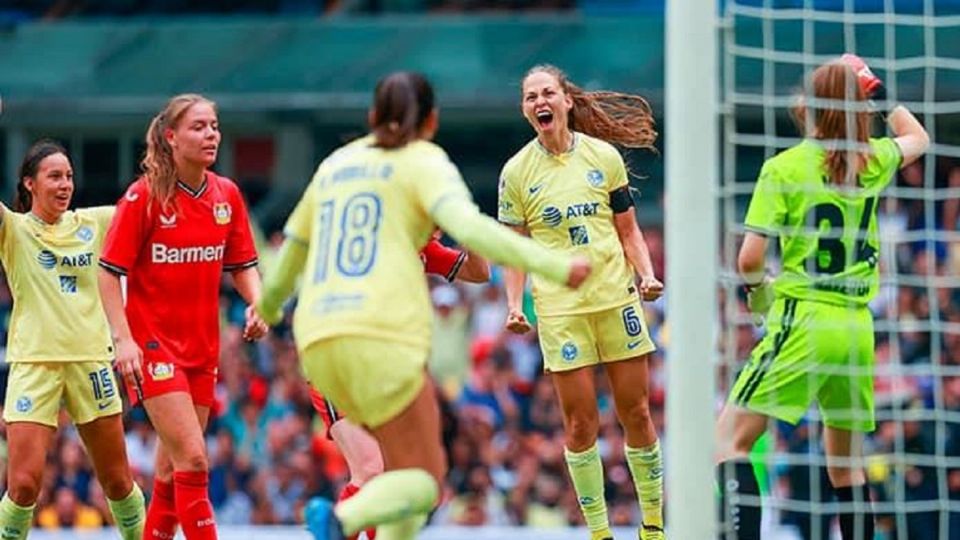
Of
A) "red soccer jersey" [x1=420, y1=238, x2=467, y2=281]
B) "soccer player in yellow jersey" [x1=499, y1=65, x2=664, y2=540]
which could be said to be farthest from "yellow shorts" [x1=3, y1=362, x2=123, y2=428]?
"soccer player in yellow jersey" [x1=499, y1=65, x2=664, y2=540]

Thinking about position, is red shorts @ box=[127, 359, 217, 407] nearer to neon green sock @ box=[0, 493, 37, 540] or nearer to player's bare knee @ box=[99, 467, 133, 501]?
player's bare knee @ box=[99, 467, 133, 501]

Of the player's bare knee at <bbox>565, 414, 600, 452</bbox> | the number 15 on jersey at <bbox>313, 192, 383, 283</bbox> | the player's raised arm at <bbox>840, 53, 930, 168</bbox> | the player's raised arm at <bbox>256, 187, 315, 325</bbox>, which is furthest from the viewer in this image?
the player's bare knee at <bbox>565, 414, 600, 452</bbox>

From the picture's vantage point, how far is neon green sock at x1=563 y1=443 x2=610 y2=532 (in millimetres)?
11516

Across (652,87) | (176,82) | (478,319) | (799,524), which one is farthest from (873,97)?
(176,82)

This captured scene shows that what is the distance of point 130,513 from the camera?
37.7 feet

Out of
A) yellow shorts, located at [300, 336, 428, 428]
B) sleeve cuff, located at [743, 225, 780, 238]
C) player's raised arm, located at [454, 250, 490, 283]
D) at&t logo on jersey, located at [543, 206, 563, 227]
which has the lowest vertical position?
yellow shorts, located at [300, 336, 428, 428]

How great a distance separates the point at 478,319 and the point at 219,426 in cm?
256

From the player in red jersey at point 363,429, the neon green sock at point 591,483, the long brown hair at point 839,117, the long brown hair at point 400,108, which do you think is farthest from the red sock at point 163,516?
the long brown hair at point 839,117

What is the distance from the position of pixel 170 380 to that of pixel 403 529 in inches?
85.8

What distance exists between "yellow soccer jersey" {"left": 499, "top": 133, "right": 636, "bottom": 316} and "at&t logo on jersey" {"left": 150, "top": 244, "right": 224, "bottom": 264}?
1533mm

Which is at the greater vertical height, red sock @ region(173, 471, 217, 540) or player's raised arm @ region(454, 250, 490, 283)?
player's raised arm @ region(454, 250, 490, 283)

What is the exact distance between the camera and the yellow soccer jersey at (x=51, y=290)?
11.3 m

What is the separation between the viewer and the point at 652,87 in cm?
2422

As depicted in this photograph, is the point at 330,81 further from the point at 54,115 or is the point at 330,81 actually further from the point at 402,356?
the point at 402,356
